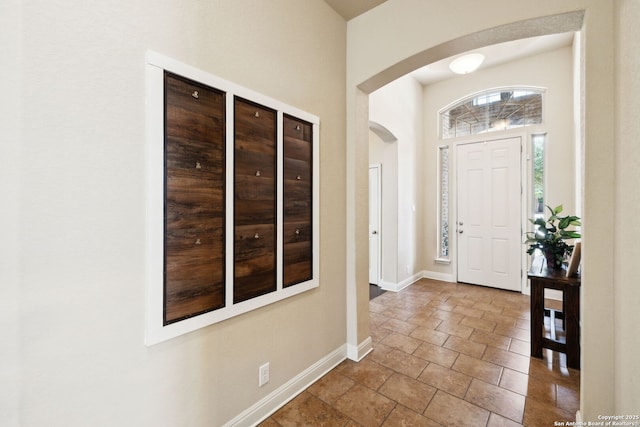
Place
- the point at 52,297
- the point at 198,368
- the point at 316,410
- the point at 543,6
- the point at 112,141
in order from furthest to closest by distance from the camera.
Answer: the point at 316,410 < the point at 543,6 < the point at 198,368 < the point at 112,141 < the point at 52,297

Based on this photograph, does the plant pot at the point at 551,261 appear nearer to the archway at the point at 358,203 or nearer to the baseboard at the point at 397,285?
the archway at the point at 358,203

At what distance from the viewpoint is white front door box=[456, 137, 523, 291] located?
4.21m

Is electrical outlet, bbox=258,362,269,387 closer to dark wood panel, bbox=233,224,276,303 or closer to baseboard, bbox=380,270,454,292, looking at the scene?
dark wood panel, bbox=233,224,276,303

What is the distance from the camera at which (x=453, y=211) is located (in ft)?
15.7

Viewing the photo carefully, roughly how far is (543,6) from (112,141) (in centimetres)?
237

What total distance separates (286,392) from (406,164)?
3.72m

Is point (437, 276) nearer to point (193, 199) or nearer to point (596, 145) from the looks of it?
point (596, 145)

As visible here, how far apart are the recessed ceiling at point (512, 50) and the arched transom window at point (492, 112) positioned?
46 centimetres

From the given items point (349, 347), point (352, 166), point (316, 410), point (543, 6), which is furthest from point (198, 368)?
point (543, 6)

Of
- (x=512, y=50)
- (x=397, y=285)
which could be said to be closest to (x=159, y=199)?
(x=397, y=285)

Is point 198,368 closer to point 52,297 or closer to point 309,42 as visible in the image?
point 52,297

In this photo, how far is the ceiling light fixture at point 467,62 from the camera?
3.48m

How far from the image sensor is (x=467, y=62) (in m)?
3.55

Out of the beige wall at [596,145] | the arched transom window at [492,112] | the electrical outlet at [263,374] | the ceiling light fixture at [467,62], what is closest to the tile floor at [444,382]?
the electrical outlet at [263,374]
